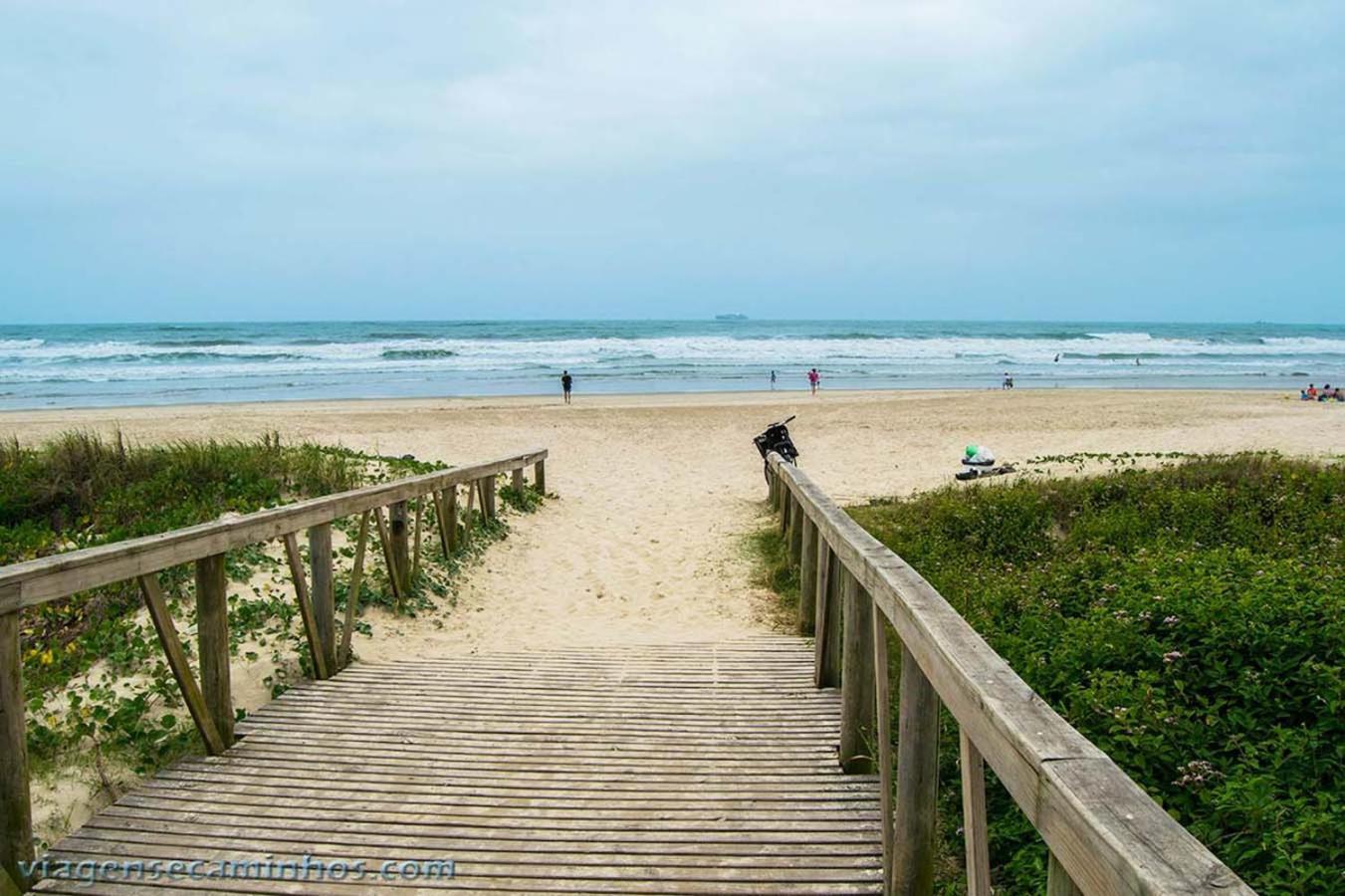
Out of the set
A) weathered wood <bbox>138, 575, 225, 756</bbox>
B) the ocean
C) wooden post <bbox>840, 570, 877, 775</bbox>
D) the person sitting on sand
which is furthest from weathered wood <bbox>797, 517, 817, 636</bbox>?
the ocean

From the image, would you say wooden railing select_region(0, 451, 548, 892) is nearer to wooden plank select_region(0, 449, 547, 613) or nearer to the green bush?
wooden plank select_region(0, 449, 547, 613)

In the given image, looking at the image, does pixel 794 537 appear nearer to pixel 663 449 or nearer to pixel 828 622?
pixel 828 622

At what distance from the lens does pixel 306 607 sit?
5.02m

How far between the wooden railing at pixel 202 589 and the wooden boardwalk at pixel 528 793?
0.71ft

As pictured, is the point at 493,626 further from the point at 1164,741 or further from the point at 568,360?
the point at 568,360

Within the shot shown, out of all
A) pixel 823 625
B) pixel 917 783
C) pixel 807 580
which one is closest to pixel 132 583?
pixel 807 580

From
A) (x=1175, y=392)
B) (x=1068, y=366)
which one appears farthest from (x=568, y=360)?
(x=1175, y=392)

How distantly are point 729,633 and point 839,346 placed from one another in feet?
202

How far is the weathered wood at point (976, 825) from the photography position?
200cm

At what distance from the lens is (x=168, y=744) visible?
430cm

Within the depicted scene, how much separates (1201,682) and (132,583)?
6.45m

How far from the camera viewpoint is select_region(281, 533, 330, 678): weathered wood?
494 centimetres

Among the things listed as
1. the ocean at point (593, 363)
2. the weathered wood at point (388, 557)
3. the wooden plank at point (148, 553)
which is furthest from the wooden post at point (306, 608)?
the ocean at point (593, 363)

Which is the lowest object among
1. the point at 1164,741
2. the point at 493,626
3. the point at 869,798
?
the point at 493,626
